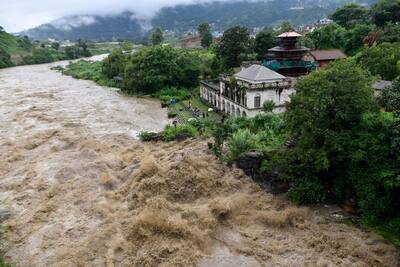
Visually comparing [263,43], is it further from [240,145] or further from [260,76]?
[240,145]

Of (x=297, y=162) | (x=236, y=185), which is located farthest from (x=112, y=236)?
(x=297, y=162)

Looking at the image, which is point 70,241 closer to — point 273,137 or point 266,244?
point 266,244

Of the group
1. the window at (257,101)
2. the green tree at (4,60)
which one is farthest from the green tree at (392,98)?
the green tree at (4,60)

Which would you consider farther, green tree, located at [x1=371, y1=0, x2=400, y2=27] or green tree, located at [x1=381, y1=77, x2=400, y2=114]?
green tree, located at [x1=371, y1=0, x2=400, y2=27]

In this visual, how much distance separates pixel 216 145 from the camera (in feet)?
89.1

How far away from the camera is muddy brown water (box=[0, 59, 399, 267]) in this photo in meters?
17.4

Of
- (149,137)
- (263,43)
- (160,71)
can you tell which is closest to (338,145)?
(149,137)

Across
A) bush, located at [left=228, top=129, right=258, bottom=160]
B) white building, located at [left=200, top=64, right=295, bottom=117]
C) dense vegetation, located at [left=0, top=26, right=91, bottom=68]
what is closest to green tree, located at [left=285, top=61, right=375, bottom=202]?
bush, located at [left=228, top=129, right=258, bottom=160]

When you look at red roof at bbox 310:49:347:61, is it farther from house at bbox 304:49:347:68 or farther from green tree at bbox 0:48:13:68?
green tree at bbox 0:48:13:68

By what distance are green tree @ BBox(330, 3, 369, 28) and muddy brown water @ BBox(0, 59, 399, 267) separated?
146 ft

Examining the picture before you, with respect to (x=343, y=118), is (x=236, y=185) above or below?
below

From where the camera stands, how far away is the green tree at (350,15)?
62.0m

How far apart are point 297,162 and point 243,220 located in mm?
4591

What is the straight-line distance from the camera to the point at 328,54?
2005 inches
